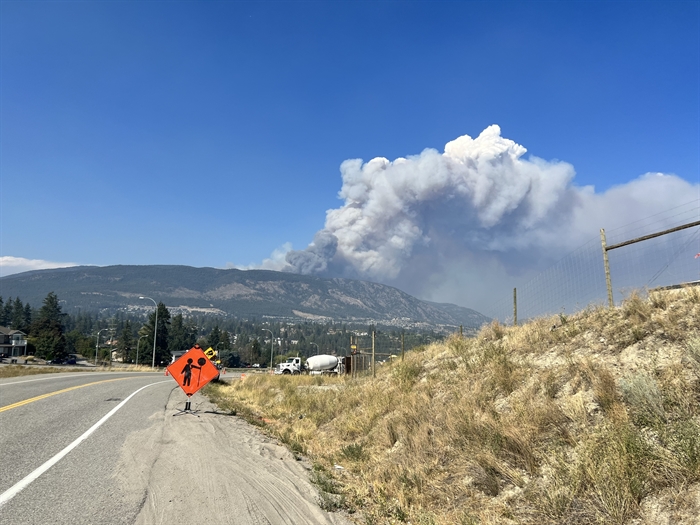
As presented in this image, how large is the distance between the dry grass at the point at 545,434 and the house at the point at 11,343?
131 m

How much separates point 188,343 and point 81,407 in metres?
135

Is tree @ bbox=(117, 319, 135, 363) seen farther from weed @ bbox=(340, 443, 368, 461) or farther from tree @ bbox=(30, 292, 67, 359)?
weed @ bbox=(340, 443, 368, 461)

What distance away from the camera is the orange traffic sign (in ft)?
43.2

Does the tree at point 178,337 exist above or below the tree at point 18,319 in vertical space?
below

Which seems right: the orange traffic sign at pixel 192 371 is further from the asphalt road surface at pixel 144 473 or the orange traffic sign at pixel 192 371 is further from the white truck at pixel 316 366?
the white truck at pixel 316 366

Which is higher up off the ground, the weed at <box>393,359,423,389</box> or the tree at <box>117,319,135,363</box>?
the weed at <box>393,359,423,389</box>

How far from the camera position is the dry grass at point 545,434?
15.9 ft

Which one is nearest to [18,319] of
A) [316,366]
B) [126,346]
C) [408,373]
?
[126,346]

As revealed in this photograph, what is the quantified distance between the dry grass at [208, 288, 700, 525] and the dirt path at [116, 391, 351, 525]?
556 mm

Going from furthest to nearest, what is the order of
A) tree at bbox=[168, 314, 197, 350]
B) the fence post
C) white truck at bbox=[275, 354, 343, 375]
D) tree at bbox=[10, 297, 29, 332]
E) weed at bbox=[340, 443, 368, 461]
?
1. tree at bbox=[10, 297, 29, 332]
2. tree at bbox=[168, 314, 197, 350]
3. white truck at bbox=[275, 354, 343, 375]
4. the fence post
5. weed at bbox=[340, 443, 368, 461]

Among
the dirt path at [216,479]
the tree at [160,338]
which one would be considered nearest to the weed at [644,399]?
the dirt path at [216,479]

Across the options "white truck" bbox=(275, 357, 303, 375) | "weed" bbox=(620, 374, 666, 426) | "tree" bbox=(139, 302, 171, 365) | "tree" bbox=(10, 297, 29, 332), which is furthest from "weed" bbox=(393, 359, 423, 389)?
"tree" bbox=(10, 297, 29, 332)

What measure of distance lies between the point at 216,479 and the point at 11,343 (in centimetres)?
14220

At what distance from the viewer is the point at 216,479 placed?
661 centimetres
